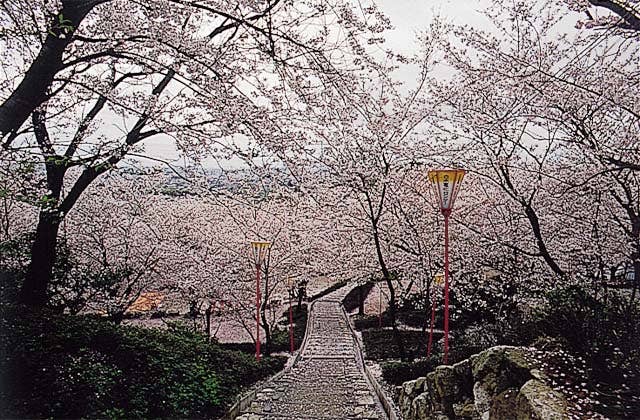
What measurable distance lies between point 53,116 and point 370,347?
429 inches

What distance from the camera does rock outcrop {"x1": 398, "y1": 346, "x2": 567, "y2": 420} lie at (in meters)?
3.24

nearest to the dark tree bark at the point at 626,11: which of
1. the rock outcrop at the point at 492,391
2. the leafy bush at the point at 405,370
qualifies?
the rock outcrop at the point at 492,391

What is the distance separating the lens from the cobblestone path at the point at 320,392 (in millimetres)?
6230

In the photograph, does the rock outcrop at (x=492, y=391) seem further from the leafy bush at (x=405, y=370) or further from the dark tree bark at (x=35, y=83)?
the dark tree bark at (x=35, y=83)

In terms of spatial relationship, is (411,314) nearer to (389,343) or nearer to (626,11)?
(389,343)

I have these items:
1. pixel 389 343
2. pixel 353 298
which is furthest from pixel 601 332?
pixel 353 298

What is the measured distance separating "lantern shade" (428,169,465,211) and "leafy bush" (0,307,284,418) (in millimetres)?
3577

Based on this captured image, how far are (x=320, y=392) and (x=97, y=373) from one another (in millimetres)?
3276

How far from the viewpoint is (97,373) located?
531cm

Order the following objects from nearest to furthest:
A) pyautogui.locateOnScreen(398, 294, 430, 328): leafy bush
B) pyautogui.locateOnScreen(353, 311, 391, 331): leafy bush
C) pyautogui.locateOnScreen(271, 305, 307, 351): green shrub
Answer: pyautogui.locateOnScreen(271, 305, 307, 351): green shrub < pyautogui.locateOnScreen(398, 294, 430, 328): leafy bush < pyautogui.locateOnScreen(353, 311, 391, 331): leafy bush

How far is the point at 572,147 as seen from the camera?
7.38 meters

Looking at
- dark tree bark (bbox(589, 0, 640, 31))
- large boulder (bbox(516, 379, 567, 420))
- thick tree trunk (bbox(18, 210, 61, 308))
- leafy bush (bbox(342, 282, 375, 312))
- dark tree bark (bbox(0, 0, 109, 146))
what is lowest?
large boulder (bbox(516, 379, 567, 420))

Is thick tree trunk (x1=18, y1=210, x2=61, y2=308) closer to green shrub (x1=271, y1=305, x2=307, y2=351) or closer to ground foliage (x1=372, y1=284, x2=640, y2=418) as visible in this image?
ground foliage (x1=372, y1=284, x2=640, y2=418)

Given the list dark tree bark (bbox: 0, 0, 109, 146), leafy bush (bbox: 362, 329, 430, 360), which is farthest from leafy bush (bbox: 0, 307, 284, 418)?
leafy bush (bbox: 362, 329, 430, 360)
